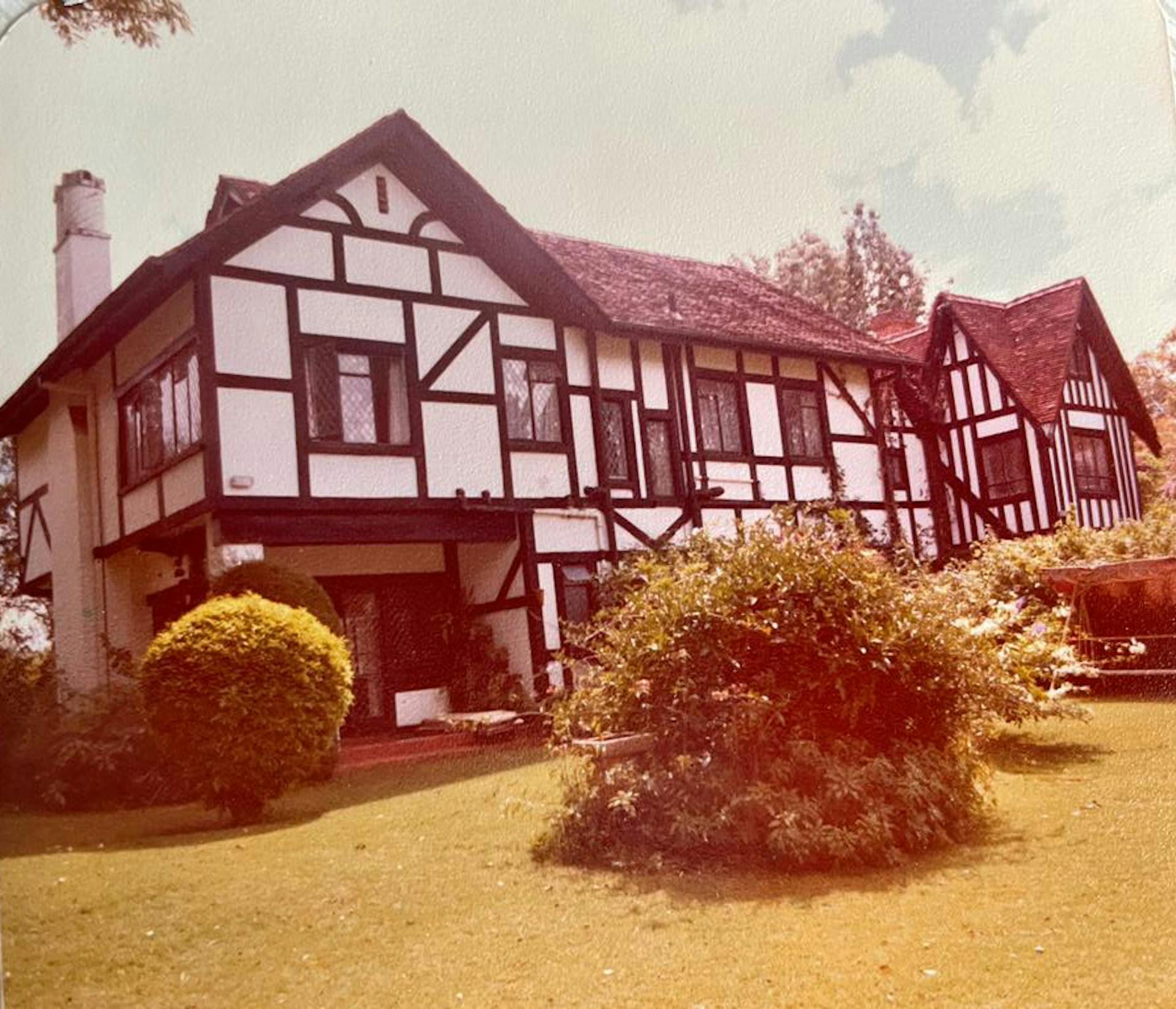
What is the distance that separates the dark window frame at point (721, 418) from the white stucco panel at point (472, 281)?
0.55 m

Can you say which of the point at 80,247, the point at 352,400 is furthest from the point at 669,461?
the point at 80,247

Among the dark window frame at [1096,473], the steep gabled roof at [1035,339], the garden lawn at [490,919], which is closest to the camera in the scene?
the garden lawn at [490,919]

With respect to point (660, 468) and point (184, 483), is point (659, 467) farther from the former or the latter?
point (184, 483)

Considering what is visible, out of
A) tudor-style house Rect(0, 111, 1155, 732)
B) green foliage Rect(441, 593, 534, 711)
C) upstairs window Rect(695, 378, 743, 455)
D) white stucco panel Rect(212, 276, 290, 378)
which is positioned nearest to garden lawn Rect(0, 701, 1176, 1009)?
green foliage Rect(441, 593, 534, 711)

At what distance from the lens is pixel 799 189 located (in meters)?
2.75

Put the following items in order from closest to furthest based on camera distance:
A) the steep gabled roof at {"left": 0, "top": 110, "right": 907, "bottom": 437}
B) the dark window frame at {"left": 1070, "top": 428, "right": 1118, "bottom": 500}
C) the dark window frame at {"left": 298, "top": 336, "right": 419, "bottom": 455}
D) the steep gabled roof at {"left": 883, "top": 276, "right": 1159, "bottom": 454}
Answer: the steep gabled roof at {"left": 0, "top": 110, "right": 907, "bottom": 437}, the dark window frame at {"left": 298, "top": 336, "right": 419, "bottom": 455}, the dark window frame at {"left": 1070, "top": 428, "right": 1118, "bottom": 500}, the steep gabled roof at {"left": 883, "top": 276, "right": 1159, "bottom": 454}

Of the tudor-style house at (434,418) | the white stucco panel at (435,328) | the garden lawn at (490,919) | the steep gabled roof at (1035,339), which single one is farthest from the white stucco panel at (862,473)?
the white stucco panel at (435,328)

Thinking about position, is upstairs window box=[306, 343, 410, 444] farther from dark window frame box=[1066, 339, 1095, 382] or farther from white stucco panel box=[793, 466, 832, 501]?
dark window frame box=[1066, 339, 1095, 382]

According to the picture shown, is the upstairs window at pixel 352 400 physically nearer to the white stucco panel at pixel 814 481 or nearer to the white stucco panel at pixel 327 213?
the white stucco panel at pixel 327 213

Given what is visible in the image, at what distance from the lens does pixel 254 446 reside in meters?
2.18

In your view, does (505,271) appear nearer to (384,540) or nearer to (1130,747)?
(384,540)

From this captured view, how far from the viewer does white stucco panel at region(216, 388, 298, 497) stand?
2.14m

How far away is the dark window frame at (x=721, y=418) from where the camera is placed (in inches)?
108

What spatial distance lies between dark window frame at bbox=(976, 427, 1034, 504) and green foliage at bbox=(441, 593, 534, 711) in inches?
52.4
